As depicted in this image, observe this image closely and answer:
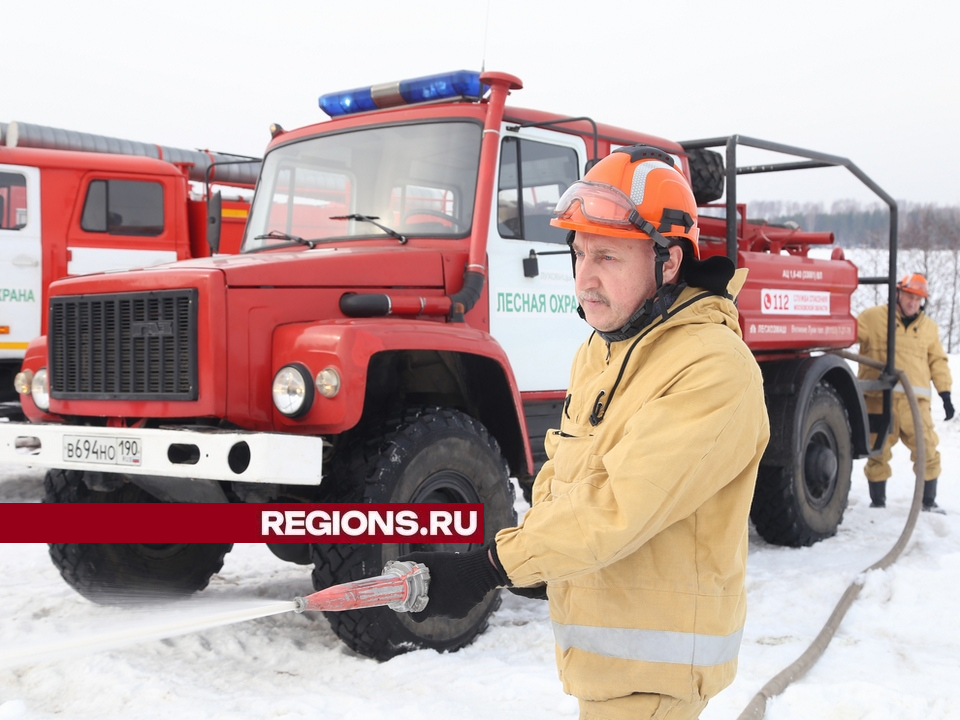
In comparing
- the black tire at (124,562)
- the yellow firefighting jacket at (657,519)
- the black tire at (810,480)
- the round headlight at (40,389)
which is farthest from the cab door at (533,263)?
the yellow firefighting jacket at (657,519)

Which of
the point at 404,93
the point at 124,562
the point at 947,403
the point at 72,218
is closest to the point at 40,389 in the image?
the point at 124,562

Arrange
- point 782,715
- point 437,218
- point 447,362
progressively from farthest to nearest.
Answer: point 437,218 < point 447,362 < point 782,715

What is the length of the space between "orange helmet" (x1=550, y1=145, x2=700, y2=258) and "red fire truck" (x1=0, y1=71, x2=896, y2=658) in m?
1.85

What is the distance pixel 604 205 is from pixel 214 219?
3908 millimetres

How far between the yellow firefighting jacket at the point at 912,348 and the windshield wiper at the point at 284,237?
5.43m

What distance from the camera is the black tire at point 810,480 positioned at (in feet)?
21.9

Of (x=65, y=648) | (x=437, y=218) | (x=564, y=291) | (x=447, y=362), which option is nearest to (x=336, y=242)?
(x=437, y=218)

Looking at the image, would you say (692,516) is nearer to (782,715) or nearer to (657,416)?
(657,416)

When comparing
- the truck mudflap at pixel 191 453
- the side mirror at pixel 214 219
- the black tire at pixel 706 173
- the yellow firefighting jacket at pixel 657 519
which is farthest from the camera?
the black tire at pixel 706 173

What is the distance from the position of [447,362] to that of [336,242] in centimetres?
93

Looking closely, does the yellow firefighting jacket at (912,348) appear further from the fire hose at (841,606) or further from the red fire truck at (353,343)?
the red fire truck at (353,343)

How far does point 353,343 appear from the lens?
153 inches

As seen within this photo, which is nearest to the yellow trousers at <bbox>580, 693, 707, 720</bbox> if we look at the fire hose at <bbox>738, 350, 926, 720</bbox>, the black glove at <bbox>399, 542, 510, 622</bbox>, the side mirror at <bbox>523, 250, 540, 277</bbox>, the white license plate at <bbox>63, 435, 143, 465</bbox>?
the black glove at <bbox>399, 542, 510, 622</bbox>

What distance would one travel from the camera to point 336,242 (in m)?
4.96
